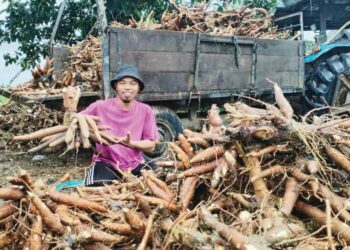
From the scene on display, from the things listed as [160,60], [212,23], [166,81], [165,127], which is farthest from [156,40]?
[212,23]

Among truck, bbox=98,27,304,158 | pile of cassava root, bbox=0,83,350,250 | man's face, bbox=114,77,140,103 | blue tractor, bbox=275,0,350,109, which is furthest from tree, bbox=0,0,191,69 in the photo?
pile of cassava root, bbox=0,83,350,250

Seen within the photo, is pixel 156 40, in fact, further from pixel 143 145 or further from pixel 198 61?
pixel 143 145

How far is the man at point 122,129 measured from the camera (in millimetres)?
3553

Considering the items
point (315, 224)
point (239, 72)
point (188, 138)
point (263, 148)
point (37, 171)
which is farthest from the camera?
point (239, 72)

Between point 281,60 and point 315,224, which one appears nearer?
point 315,224

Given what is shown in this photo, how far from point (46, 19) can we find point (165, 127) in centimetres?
708

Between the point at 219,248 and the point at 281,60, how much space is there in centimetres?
648

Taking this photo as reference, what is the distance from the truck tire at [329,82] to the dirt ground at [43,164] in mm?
4402

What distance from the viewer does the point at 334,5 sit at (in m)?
9.45

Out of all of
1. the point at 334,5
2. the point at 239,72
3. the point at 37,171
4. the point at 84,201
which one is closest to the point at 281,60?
the point at 239,72

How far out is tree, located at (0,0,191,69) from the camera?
38.5ft

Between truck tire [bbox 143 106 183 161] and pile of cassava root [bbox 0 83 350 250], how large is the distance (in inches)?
143

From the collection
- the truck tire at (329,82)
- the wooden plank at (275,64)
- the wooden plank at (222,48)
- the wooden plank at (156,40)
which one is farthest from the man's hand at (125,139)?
the truck tire at (329,82)

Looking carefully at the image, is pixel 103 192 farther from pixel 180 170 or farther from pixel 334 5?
pixel 334 5
